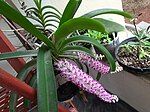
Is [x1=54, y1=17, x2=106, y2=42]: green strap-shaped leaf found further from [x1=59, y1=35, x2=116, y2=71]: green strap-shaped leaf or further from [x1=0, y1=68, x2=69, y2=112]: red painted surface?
[x1=0, y1=68, x2=69, y2=112]: red painted surface

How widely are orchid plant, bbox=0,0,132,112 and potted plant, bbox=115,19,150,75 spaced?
12 cm

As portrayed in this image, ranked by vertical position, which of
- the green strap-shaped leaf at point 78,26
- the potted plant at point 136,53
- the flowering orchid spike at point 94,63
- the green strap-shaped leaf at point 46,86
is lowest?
the potted plant at point 136,53

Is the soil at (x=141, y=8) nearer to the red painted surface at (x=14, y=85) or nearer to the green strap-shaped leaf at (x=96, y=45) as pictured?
the green strap-shaped leaf at (x=96, y=45)

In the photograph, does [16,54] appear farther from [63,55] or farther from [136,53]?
[136,53]

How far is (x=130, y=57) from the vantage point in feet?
3.16

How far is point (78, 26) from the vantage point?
0.64 meters

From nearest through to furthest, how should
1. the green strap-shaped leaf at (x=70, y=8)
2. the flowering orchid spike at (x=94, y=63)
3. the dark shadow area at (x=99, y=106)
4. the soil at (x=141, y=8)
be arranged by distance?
the green strap-shaped leaf at (x=70, y=8) < the flowering orchid spike at (x=94, y=63) < the soil at (x=141, y=8) < the dark shadow area at (x=99, y=106)

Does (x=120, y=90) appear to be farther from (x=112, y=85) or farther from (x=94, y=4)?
(x=94, y=4)

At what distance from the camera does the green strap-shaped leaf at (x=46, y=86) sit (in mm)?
635

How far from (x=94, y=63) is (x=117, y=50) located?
0.20 metres

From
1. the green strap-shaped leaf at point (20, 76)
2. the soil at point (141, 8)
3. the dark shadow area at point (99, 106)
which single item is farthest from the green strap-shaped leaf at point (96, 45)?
the dark shadow area at point (99, 106)

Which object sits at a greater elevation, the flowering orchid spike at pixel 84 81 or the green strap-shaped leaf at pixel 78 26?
the green strap-shaped leaf at pixel 78 26

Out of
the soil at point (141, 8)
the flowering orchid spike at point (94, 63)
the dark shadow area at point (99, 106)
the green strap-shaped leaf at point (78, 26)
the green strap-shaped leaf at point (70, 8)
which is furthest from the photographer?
the dark shadow area at point (99, 106)

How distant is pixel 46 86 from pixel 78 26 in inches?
7.0
